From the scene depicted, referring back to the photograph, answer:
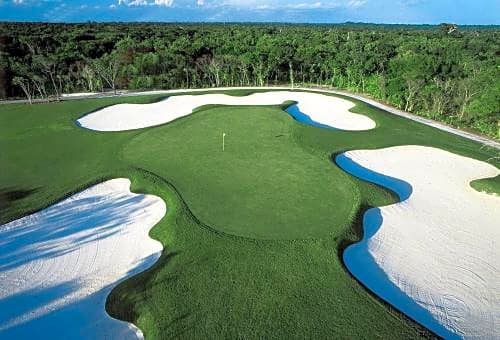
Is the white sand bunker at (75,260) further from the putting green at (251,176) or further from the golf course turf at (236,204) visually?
the putting green at (251,176)

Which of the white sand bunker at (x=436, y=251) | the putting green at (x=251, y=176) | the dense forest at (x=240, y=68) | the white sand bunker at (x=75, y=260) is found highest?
the dense forest at (x=240, y=68)

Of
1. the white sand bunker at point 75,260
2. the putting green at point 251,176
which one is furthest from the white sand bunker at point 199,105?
the white sand bunker at point 75,260

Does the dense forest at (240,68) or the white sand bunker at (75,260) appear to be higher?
the dense forest at (240,68)

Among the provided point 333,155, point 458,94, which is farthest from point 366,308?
point 458,94

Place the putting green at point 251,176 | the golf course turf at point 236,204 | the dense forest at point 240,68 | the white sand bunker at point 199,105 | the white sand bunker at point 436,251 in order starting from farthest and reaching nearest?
the dense forest at point 240,68
the white sand bunker at point 199,105
the putting green at point 251,176
the white sand bunker at point 436,251
the golf course turf at point 236,204

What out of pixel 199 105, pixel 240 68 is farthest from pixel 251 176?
pixel 240 68

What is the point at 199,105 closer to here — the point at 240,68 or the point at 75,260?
the point at 240,68
